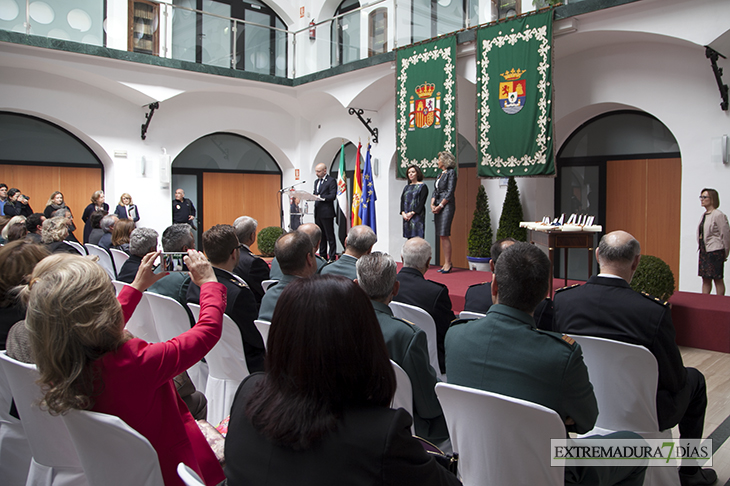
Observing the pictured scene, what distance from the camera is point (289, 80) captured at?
1055cm

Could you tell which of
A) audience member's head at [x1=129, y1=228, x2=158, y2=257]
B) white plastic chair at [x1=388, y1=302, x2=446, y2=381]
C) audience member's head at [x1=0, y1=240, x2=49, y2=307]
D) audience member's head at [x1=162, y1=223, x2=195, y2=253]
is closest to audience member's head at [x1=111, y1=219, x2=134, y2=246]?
audience member's head at [x1=129, y1=228, x2=158, y2=257]

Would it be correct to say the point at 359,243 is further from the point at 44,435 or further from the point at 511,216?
the point at 511,216

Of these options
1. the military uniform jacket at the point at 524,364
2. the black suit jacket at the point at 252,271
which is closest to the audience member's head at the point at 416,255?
the black suit jacket at the point at 252,271

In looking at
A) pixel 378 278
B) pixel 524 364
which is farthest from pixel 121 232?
pixel 524 364

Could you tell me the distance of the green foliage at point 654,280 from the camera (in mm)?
4680

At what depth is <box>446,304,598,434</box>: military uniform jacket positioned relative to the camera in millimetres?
A: 1644

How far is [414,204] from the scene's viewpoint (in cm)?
735

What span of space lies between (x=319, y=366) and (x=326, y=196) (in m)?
7.83

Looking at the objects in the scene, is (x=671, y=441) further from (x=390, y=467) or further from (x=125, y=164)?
(x=125, y=164)

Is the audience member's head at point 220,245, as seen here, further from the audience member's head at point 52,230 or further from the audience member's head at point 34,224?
the audience member's head at point 34,224

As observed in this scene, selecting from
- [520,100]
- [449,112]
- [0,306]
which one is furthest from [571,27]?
[0,306]

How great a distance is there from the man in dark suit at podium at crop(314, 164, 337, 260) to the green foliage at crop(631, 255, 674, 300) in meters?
5.12

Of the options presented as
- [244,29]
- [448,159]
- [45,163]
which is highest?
[244,29]

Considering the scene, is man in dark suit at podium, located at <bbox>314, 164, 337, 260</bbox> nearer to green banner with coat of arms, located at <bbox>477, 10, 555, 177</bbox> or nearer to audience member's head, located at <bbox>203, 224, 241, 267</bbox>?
green banner with coat of arms, located at <bbox>477, 10, 555, 177</bbox>
